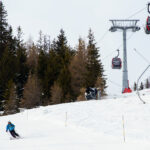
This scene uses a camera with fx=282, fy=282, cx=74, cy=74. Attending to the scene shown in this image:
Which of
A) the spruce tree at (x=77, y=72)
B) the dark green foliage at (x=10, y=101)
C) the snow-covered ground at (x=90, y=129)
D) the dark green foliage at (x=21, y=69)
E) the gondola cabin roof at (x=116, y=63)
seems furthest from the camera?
the dark green foliage at (x=21, y=69)

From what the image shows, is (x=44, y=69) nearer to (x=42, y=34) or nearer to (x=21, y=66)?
(x=21, y=66)

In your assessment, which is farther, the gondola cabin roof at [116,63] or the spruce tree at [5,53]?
the spruce tree at [5,53]

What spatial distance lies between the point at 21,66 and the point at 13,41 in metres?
6.23

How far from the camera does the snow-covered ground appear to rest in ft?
44.4

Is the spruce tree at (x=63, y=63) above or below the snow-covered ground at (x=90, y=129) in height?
above

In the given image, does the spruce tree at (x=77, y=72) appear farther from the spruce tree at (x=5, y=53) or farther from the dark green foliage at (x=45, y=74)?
the spruce tree at (x=5, y=53)

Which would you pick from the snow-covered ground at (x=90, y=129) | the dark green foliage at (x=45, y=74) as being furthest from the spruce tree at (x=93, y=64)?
the snow-covered ground at (x=90, y=129)

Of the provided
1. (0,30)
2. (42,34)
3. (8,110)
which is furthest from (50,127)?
(42,34)

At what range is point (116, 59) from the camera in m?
33.8

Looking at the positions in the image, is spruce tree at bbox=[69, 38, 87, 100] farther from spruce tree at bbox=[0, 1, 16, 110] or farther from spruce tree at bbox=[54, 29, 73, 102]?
spruce tree at bbox=[0, 1, 16, 110]

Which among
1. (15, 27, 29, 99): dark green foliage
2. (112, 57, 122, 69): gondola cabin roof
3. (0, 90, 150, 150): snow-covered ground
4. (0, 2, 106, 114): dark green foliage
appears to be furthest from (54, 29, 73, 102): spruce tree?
(0, 90, 150, 150): snow-covered ground

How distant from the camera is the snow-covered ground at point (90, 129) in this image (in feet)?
44.4

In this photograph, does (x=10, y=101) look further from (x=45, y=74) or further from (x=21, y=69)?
(x=21, y=69)

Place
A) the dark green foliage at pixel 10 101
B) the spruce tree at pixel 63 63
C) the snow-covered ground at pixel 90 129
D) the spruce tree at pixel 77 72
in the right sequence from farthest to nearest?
the spruce tree at pixel 77 72 → the spruce tree at pixel 63 63 → the dark green foliage at pixel 10 101 → the snow-covered ground at pixel 90 129
